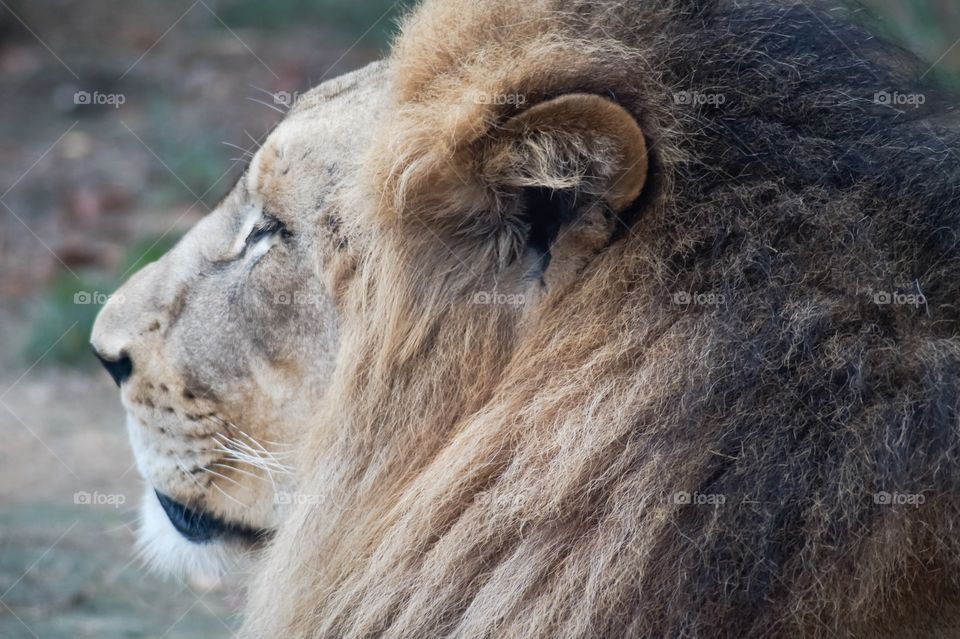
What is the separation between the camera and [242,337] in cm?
276

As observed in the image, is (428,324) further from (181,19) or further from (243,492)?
(181,19)

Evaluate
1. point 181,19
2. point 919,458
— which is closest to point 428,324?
point 919,458

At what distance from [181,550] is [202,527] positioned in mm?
127

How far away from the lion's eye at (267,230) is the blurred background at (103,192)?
Answer: 1.28ft

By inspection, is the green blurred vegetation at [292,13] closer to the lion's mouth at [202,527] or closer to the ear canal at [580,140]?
the lion's mouth at [202,527]

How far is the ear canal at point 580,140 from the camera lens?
2076 mm

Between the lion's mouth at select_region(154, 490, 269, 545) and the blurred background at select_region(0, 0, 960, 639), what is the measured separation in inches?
23.7

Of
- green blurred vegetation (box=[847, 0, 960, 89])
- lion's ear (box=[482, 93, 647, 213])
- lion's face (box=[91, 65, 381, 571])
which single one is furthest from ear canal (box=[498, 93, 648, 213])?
green blurred vegetation (box=[847, 0, 960, 89])

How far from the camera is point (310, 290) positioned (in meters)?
2.63

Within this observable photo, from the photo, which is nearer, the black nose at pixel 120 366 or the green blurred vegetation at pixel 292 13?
the black nose at pixel 120 366

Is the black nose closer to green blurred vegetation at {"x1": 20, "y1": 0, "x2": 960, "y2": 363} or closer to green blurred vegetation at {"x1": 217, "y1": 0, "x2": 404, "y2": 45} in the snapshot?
green blurred vegetation at {"x1": 20, "y1": 0, "x2": 960, "y2": 363}

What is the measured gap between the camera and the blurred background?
13.2 feet

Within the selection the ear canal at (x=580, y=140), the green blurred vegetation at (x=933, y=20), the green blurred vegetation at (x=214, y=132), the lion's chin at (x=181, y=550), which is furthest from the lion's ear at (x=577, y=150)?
the green blurred vegetation at (x=933, y=20)

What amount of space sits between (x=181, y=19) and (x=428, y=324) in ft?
33.0
